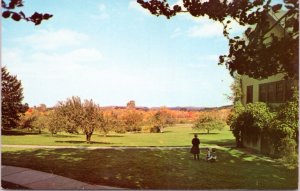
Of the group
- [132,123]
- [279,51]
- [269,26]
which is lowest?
[132,123]

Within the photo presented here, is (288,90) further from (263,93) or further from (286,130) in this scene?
(263,93)

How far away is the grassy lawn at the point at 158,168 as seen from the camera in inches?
348

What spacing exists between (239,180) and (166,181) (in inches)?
74.7

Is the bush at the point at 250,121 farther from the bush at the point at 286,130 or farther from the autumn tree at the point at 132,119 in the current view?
the autumn tree at the point at 132,119

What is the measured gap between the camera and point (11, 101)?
33.3 feet

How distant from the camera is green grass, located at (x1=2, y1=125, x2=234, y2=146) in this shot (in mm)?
11018

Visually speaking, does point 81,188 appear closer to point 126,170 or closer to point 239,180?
point 126,170

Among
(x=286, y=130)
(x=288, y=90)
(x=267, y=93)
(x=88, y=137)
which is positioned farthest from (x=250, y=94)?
(x=88, y=137)

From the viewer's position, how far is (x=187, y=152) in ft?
35.8

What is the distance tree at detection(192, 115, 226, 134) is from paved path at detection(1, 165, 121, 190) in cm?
350

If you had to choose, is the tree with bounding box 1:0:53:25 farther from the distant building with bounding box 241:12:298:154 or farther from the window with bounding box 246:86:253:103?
the window with bounding box 246:86:253:103

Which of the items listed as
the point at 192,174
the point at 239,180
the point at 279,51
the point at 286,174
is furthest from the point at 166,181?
the point at 279,51

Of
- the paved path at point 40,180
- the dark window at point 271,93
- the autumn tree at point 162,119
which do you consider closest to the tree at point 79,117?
the autumn tree at point 162,119

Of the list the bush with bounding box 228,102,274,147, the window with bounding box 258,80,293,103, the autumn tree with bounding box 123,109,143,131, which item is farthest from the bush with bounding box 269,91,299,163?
the autumn tree with bounding box 123,109,143,131
